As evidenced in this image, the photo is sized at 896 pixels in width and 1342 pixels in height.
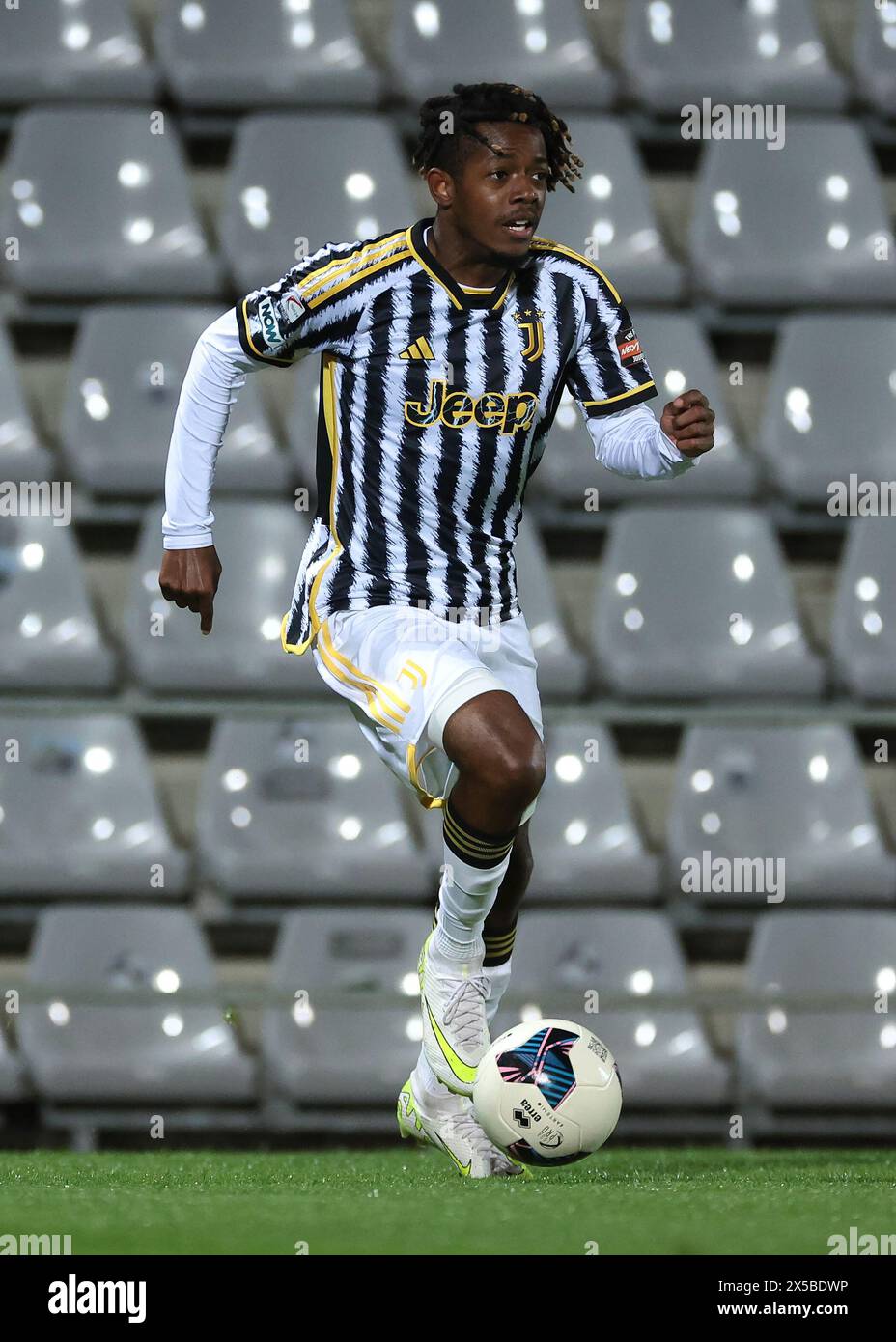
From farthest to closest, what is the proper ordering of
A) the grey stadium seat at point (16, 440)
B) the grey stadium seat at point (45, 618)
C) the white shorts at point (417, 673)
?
the grey stadium seat at point (16, 440), the grey stadium seat at point (45, 618), the white shorts at point (417, 673)

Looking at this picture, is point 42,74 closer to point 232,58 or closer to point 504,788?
point 232,58

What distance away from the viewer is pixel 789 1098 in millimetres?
4992

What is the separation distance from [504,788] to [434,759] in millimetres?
249

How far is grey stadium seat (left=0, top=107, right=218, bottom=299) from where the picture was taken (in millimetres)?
5941

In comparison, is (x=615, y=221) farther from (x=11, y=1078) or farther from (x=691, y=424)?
(x=11, y=1078)

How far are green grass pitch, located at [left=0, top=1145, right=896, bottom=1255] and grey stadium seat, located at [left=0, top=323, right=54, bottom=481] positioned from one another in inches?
102

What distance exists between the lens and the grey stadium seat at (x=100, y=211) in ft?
19.5

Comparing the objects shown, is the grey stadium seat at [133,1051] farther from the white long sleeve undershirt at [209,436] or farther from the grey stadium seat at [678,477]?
the grey stadium seat at [678,477]

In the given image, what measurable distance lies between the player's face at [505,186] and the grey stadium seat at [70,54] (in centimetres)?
314

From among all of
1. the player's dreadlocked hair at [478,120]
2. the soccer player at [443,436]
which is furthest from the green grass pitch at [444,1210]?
the player's dreadlocked hair at [478,120]

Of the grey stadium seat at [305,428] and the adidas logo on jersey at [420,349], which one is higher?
the grey stadium seat at [305,428]

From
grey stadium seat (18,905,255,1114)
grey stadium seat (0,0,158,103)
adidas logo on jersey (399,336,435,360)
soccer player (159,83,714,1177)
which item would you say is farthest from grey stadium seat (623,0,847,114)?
grey stadium seat (18,905,255,1114)

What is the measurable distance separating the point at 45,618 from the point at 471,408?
7.83ft
